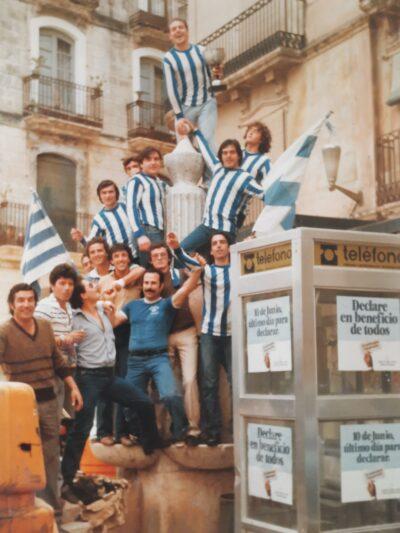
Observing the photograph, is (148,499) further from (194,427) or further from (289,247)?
(289,247)

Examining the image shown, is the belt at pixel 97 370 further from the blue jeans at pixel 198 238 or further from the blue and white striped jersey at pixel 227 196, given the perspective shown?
the blue and white striped jersey at pixel 227 196

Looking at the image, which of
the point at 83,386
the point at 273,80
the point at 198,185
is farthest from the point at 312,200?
the point at 83,386

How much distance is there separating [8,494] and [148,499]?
3241 millimetres

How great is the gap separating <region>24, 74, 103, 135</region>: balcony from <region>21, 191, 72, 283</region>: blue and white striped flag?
1591cm

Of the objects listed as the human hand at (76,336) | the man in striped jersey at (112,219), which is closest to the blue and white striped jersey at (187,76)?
the man in striped jersey at (112,219)

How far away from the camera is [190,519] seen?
24.9ft

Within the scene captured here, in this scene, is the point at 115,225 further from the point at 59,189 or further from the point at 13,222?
the point at 59,189

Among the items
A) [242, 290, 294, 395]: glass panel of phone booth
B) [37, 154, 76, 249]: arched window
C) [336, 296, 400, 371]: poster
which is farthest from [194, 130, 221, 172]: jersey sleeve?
[37, 154, 76, 249]: arched window

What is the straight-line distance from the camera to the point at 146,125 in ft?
93.0

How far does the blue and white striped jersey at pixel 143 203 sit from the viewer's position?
8922 mm

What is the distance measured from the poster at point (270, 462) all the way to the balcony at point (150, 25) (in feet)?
79.3

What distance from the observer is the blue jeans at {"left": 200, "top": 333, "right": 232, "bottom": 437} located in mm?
7398

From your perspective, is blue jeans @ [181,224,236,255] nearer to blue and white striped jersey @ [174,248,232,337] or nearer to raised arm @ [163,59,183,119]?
blue and white striped jersey @ [174,248,232,337]

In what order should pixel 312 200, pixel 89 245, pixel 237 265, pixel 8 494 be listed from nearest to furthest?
pixel 8 494 < pixel 237 265 < pixel 89 245 < pixel 312 200
